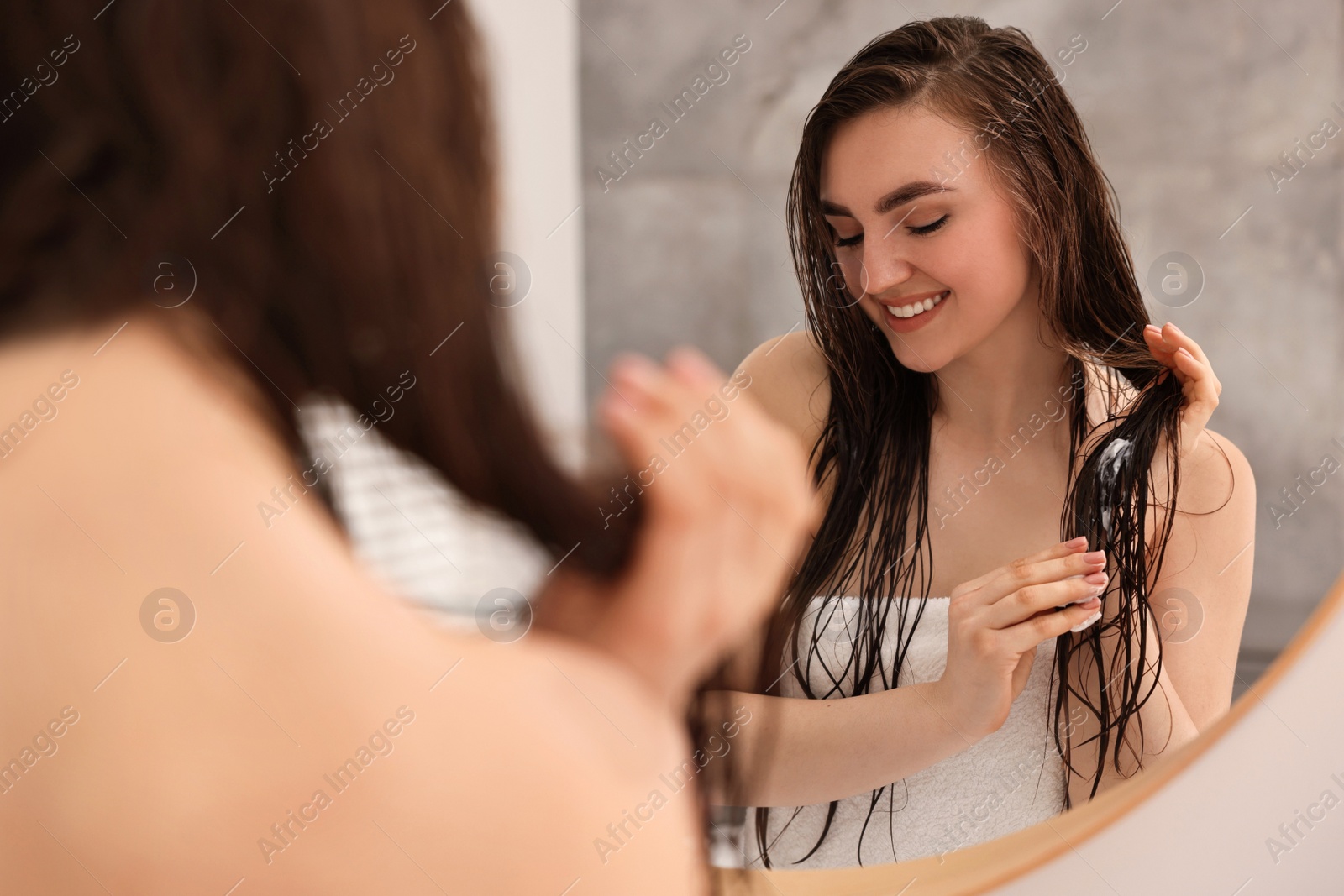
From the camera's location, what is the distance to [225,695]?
229mm

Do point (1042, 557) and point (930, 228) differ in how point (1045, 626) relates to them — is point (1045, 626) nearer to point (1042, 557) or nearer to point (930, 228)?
point (1042, 557)

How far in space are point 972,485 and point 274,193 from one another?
0.31 meters

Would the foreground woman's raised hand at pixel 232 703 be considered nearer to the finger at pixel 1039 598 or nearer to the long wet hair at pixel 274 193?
the long wet hair at pixel 274 193

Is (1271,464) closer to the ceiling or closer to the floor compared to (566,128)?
closer to the floor

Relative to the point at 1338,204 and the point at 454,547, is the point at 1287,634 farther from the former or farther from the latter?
the point at 454,547

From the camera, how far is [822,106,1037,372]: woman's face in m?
0.38

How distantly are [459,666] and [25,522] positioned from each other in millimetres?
112

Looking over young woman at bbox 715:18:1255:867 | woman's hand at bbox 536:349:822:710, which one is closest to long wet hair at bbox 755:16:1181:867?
young woman at bbox 715:18:1255:867

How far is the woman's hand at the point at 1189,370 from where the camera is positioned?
1.26 feet

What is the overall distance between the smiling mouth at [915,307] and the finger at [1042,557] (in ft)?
0.36

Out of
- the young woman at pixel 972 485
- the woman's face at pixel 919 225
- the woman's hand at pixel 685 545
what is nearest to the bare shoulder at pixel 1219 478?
the young woman at pixel 972 485

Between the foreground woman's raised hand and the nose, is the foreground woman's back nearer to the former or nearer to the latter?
the foreground woman's raised hand

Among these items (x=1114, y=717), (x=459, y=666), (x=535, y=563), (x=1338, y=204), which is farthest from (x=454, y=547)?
(x=1338, y=204)

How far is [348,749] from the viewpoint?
0.22 metres
